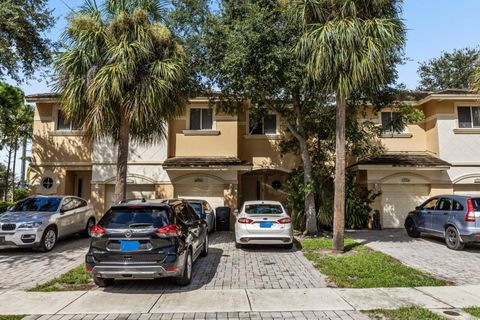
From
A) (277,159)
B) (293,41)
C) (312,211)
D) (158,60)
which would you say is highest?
(293,41)

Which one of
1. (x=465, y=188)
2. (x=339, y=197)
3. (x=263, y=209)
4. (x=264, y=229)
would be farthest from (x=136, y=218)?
(x=465, y=188)

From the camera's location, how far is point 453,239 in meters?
11.2

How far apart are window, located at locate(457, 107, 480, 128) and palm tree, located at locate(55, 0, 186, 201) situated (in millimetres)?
14309

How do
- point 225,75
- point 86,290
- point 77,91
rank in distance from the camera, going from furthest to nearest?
point 225,75
point 77,91
point 86,290

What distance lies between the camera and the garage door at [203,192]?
16.8 meters

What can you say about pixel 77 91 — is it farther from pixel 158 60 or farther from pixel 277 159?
pixel 277 159

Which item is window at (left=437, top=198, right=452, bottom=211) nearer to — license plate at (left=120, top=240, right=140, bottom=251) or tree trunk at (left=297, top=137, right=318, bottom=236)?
tree trunk at (left=297, top=137, right=318, bottom=236)

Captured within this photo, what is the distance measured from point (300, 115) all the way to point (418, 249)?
6192 millimetres

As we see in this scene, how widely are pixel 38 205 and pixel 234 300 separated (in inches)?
345

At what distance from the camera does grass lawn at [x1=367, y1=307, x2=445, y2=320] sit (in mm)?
5566

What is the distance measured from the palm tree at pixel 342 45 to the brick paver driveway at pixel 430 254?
212cm

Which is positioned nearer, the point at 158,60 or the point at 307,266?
the point at 307,266

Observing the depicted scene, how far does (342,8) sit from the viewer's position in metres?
10.4

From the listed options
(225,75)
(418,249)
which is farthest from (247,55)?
(418,249)
